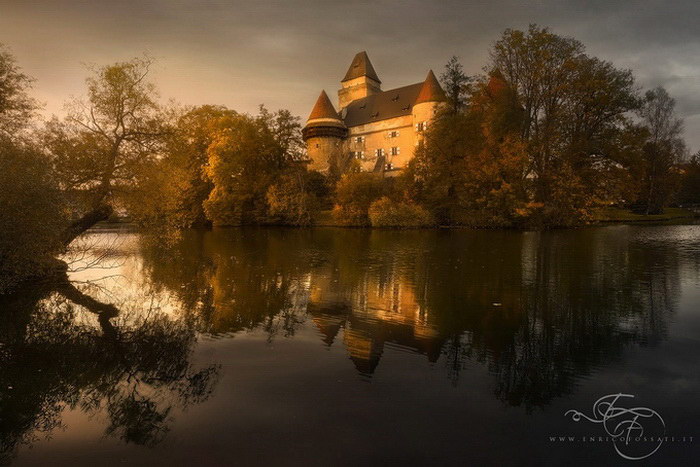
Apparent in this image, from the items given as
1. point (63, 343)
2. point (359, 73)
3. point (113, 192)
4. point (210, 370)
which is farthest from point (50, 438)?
point (359, 73)

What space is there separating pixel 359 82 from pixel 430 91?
77.2 feet

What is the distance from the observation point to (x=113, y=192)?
15.8 metres

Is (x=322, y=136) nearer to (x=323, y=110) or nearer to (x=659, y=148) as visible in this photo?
(x=323, y=110)

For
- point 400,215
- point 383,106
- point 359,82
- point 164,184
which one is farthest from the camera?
point 359,82

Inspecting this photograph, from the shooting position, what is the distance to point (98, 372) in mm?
6305

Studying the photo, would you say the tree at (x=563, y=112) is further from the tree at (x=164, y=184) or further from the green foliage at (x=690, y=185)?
the green foliage at (x=690, y=185)

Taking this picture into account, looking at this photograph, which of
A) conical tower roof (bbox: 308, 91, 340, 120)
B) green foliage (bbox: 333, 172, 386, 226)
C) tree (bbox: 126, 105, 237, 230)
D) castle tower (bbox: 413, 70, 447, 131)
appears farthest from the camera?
conical tower roof (bbox: 308, 91, 340, 120)

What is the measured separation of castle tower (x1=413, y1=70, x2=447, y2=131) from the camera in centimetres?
6198

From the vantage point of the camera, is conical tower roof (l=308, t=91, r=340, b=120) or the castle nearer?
the castle

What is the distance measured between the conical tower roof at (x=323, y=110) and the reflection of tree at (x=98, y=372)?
209 ft

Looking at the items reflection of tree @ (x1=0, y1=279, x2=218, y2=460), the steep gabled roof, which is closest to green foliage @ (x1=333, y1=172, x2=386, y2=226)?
the steep gabled roof

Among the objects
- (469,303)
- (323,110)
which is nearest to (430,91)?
(323,110)
